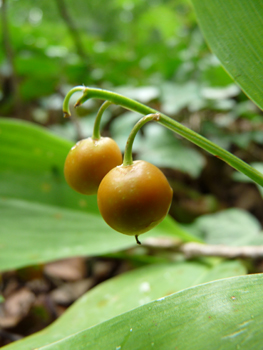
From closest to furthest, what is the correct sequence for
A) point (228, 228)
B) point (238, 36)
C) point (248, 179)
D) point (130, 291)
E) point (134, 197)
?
point (134, 197), point (238, 36), point (130, 291), point (228, 228), point (248, 179)

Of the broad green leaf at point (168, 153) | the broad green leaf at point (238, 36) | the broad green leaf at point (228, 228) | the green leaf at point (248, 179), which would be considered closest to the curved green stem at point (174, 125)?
the broad green leaf at point (238, 36)

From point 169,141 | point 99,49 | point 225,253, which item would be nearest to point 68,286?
point 225,253

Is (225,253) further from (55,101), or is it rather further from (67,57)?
(55,101)

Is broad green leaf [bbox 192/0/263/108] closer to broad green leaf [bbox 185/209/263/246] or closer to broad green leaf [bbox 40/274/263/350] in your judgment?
broad green leaf [bbox 40/274/263/350]

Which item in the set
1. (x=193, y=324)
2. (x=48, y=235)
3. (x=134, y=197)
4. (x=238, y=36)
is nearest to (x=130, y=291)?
(x=48, y=235)

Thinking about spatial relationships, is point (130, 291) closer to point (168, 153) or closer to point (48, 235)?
point (48, 235)

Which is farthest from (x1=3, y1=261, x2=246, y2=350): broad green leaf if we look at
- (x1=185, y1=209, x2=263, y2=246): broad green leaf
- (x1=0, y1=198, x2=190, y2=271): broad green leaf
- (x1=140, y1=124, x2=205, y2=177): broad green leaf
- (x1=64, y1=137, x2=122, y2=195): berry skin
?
(x1=140, y1=124, x2=205, y2=177): broad green leaf
